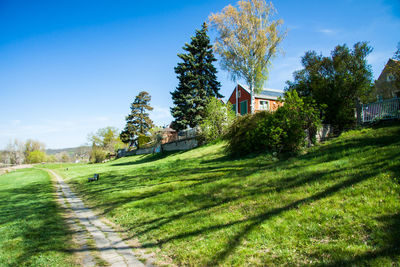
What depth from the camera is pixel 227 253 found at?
11.5ft

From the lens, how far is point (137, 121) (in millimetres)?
52281

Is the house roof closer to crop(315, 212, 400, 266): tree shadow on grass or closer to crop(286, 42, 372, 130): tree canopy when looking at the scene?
crop(286, 42, 372, 130): tree canopy

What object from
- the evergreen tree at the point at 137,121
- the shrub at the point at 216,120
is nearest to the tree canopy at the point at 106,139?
the evergreen tree at the point at 137,121

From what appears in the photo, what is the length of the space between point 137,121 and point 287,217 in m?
51.0

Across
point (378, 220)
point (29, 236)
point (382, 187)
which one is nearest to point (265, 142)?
point (382, 187)

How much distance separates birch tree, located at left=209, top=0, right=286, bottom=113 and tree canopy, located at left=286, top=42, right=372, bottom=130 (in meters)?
7.14

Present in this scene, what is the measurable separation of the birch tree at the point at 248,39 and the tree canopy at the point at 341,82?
23.4 feet

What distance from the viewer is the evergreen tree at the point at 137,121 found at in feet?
169

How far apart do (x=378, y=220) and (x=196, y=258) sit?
2.78 m

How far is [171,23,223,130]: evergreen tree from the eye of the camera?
26.5 meters

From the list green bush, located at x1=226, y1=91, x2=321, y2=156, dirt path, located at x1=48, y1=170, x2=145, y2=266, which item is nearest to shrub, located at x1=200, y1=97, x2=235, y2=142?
green bush, located at x1=226, y1=91, x2=321, y2=156

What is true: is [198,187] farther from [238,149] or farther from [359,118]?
[359,118]

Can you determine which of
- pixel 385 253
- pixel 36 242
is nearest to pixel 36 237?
pixel 36 242

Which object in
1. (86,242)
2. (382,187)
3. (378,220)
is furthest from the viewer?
(86,242)
